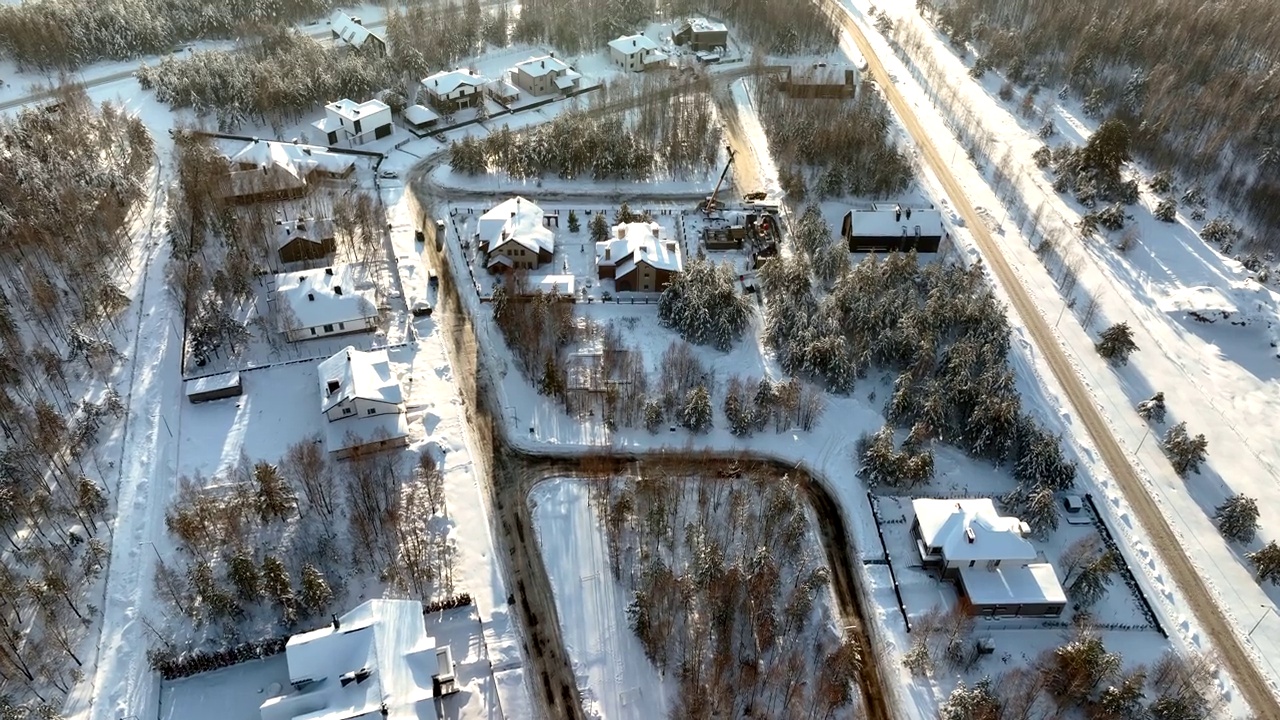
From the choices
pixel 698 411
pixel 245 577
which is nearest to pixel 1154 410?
pixel 698 411

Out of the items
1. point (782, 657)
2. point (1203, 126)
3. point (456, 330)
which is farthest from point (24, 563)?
point (1203, 126)

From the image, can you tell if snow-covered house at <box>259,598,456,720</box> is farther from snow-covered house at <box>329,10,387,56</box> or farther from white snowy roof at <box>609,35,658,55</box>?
snow-covered house at <box>329,10,387,56</box>

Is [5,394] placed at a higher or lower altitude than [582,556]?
higher

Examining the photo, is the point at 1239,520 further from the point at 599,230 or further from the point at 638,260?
the point at 599,230

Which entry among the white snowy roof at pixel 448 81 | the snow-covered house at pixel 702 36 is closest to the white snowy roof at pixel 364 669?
the white snowy roof at pixel 448 81

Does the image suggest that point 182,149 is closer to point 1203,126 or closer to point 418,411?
point 418,411

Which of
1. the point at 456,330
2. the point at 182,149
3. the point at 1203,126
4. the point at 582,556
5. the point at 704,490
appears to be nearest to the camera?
the point at 582,556

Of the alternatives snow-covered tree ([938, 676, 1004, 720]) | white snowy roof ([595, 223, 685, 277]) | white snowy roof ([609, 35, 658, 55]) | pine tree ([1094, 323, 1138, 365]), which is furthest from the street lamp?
white snowy roof ([609, 35, 658, 55])

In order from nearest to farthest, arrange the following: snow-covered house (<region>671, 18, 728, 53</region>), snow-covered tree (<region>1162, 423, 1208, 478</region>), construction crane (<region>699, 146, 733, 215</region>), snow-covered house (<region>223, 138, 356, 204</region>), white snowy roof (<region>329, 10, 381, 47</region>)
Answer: snow-covered tree (<region>1162, 423, 1208, 478</region>) → snow-covered house (<region>223, 138, 356, 204</region>) → construction crane (<region>699, 146, 733, 215</region>) → white snowy roof (<region>329, 10, 381, 47</region>) → snow-covered house (<region>671, 18, 728, 53</region>)
